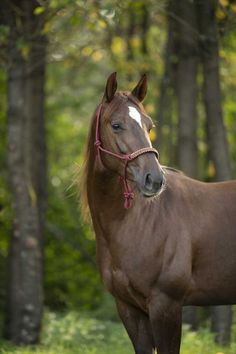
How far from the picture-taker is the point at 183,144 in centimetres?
1008

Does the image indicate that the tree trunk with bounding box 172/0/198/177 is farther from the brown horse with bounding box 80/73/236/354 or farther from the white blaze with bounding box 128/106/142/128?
the white blaze with bounding box 128/106/142/128

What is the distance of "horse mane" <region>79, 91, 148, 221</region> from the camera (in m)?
5.85

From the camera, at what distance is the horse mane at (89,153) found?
5.85m

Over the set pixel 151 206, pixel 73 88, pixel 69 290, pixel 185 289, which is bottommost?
pixel 69 290

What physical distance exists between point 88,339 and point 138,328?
146 inches

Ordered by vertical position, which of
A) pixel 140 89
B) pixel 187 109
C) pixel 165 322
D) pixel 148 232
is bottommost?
pixel 187 109

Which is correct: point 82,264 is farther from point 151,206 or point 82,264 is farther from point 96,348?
point 151,206

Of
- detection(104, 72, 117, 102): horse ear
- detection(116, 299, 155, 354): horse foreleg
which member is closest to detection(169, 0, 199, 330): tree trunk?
detection(116, 299, 155, 354): horse foreleg

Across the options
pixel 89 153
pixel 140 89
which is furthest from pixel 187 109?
pixel 89 153

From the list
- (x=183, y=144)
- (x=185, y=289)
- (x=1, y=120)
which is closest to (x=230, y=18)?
(x=183, y=144)

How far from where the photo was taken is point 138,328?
20.0 feet

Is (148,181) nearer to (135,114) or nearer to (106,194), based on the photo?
(135,114)

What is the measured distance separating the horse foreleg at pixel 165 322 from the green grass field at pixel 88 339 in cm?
203

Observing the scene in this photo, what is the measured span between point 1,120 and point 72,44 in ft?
12.8
